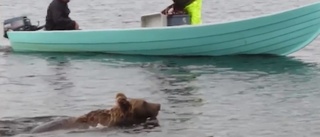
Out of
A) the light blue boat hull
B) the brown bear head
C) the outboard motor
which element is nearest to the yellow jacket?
the light blue boat hull

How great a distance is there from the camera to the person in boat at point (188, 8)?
2036 cm

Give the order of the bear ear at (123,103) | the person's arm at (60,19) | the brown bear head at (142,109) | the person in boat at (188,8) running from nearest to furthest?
the bear ear at (123,103) → the brown bear head at (142,109) → the person in boat at (188,8) → the person's arm at (60,19)

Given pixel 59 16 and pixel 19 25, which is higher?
pixel 59 16

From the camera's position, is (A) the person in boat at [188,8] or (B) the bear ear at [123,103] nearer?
(B) the bear ear at [123,103]

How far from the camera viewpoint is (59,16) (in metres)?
21.2

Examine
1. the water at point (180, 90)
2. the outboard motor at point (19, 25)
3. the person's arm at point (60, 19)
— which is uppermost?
the person's arm at point (60, 19)

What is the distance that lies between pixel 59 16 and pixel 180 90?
5167 millimetres

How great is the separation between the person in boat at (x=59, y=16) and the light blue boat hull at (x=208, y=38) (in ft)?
0.73

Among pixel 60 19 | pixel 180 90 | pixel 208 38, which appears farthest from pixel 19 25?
pixel 180 90

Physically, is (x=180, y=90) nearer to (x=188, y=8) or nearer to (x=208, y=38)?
(x=208, y=38)

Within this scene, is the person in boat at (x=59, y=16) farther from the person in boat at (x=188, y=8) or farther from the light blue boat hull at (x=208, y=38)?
the person in boat at (x=188, y=8)

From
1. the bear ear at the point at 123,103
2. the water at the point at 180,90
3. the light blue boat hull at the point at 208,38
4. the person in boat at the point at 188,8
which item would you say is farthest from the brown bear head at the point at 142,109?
the person in boat at the point at 188,8

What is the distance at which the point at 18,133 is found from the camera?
1326 cm

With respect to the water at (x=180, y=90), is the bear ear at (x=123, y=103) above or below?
above
